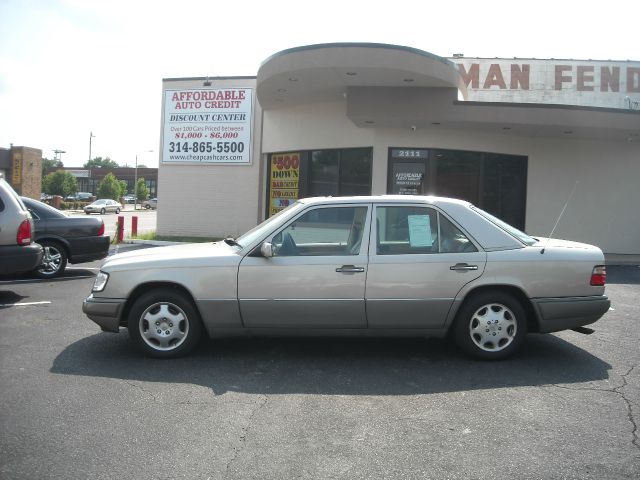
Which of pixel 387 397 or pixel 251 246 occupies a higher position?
pixel 251 246

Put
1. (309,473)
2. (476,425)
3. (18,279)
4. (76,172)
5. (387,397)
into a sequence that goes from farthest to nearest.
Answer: (76,172)
(18,279)
(387,397)
(476,425)
(309,473)

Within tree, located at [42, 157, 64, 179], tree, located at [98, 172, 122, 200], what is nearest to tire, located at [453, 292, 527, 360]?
tree, located at [98, 172, 122, 200]

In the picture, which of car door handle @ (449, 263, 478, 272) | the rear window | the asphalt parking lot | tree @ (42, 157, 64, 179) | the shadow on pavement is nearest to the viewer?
the asphalt parking lot

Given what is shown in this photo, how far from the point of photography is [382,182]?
14531 millimetres

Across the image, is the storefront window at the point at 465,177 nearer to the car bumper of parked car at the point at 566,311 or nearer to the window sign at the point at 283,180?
the window sign at the point at 283,180

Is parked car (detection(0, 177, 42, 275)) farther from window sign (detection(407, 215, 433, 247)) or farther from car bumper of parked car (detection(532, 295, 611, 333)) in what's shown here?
car bumper of parked car (detection(532, 295, 611, 333))

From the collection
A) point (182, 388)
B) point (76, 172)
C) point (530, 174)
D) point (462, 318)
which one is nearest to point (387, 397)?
point (462, 318)

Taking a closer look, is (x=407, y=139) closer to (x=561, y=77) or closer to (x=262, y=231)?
(x=561, y=77)

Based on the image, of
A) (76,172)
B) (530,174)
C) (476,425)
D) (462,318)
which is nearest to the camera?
(476,425)

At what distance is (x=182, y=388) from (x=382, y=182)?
1058 centimetres

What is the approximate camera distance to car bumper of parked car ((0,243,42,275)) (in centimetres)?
779

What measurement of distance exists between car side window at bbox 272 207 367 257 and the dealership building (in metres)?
6.61

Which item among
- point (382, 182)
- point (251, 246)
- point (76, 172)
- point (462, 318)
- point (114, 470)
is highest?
point (76, 172)

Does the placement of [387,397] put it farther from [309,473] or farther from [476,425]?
[309,473]
